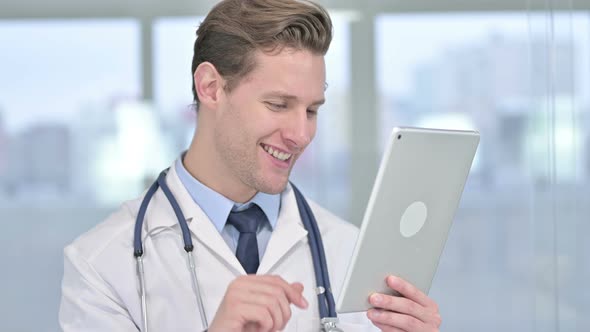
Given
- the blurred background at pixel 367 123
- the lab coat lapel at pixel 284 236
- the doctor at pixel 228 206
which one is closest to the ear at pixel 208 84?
the doctor at pixel 228 206

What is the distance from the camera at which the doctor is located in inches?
62.4

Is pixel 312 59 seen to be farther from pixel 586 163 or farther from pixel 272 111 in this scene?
pixel 586 163

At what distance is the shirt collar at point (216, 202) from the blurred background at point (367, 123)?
140 cm

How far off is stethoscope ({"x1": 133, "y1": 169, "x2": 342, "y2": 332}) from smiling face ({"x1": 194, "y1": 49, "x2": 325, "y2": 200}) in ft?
0.49

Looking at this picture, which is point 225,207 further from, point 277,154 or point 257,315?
point 257,315

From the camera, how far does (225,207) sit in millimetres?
1699

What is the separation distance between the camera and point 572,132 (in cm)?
323

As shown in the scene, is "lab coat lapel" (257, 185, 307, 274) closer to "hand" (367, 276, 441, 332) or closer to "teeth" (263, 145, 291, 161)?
"teeth" (263, 145, 291, 161)

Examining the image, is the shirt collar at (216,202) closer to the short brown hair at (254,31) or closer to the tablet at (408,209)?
the short brown hair at (254,31)

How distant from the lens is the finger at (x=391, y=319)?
53.3 inches

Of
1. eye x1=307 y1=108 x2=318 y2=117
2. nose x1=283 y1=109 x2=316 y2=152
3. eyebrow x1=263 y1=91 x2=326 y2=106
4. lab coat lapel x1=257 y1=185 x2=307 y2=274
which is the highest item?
eyebrow x1=263 y1=91 x2=326 y2=106

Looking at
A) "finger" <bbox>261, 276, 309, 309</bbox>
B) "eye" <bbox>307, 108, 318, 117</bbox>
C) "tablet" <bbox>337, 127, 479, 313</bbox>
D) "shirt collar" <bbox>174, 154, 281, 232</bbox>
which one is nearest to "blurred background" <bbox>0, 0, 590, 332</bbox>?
"shirt collar" <bbox>174, 154, 281, 232</bbox>

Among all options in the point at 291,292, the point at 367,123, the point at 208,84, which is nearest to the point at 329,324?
the point at 291,292

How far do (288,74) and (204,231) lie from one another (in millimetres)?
366
